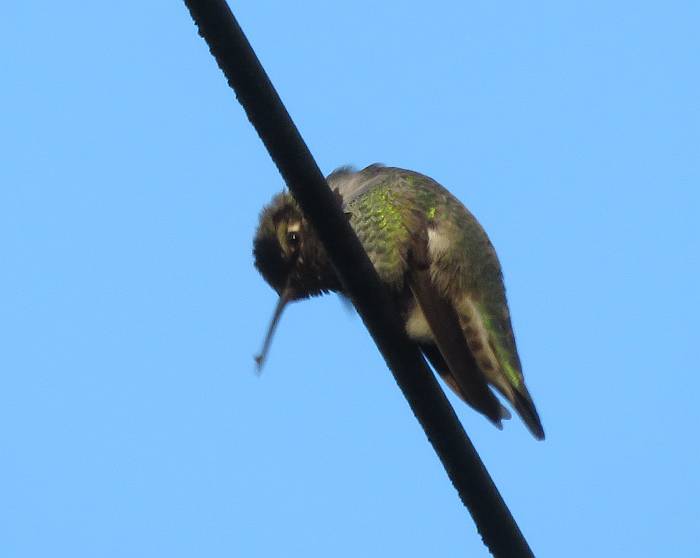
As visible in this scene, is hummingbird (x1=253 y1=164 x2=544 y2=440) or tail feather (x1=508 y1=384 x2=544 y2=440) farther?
hummingbird (x1=253 y1=164 x2=544 y2=440)

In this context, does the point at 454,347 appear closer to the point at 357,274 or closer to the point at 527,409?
the point at 527,409

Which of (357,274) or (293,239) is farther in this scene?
(293,239)

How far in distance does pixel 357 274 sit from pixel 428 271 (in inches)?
63.3

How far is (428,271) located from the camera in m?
4.65

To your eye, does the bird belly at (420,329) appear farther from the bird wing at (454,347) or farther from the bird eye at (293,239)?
the bird eye at (293,239)

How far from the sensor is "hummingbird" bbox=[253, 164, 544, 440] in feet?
14.0

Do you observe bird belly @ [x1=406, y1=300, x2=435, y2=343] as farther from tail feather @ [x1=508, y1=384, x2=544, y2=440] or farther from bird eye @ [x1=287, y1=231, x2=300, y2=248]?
bird eye @ [x1=287, y1=231, x2=300, y2=248]

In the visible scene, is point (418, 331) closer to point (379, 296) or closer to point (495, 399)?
point (495, 399)

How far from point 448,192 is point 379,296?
85.1 inches

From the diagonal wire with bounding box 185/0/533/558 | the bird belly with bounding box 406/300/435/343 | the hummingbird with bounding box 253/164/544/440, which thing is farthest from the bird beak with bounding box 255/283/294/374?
the diagonal wire with bounding box 185/0/533/558

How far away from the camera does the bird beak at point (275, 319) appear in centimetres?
455

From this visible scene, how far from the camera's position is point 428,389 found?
9.66ft

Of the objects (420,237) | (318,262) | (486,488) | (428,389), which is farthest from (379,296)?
(318,262)

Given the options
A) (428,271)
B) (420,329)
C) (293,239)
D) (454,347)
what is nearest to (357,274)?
(454,347)
